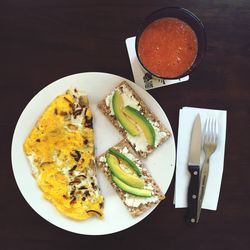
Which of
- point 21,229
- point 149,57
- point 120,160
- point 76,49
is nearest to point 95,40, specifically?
point 76,49

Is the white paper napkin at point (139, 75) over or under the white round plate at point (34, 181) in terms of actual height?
over

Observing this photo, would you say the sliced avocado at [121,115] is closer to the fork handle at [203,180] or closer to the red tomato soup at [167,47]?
the red tomato soup at [167,47]

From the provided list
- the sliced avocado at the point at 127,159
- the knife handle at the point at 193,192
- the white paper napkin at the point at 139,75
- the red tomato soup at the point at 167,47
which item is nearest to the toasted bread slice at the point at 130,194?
the sliced avocado at the point at 127,159

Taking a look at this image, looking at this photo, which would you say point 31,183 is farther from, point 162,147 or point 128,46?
point 128,46

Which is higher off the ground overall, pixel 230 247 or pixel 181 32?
pixel 181 32

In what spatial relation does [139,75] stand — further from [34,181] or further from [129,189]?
[34,181]

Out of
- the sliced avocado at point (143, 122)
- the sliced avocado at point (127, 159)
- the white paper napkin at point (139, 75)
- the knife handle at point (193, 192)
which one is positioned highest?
the white paper napkin at point (139, 75)

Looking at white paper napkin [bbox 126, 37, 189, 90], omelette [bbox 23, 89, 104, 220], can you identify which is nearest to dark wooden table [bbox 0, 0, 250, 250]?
white paper napkin [bbox 126, 37, 189, 90]
